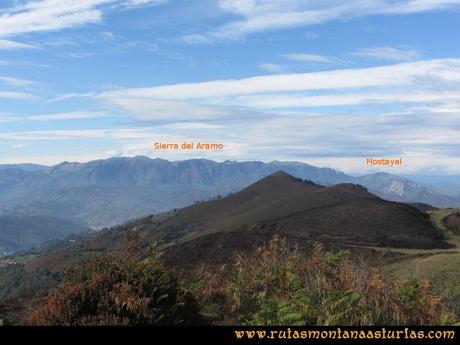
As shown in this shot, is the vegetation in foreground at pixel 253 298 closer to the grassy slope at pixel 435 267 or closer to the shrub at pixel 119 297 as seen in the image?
the shrub at pixel 119 297

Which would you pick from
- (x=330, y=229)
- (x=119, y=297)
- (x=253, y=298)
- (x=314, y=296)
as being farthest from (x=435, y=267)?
(x=330, y=229)

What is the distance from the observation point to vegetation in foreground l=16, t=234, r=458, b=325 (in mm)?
7840

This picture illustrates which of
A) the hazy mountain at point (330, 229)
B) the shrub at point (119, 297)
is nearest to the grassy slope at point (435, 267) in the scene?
the shrub at point (119, 297)

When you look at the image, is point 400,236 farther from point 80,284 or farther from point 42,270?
point 42,270

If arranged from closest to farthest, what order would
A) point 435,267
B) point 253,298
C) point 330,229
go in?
point 253,298, point 435,267, point 330,229

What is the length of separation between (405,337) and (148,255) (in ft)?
18.2

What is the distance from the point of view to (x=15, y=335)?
622 cm

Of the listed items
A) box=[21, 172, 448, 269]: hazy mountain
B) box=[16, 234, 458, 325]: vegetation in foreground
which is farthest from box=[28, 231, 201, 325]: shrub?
box=[21, 172, 448, 269]: hazy mountain

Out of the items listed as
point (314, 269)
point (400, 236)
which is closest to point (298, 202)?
point (400, 236)

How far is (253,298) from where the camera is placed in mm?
10367

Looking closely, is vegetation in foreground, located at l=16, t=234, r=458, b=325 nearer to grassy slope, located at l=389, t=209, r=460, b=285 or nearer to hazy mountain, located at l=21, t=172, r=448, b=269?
grassy slope, located at l=389, t=209, r=460, b=285

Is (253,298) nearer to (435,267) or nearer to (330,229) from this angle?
(435,267)

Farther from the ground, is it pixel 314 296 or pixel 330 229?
pixel 314 296

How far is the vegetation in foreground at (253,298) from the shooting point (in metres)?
7.84
